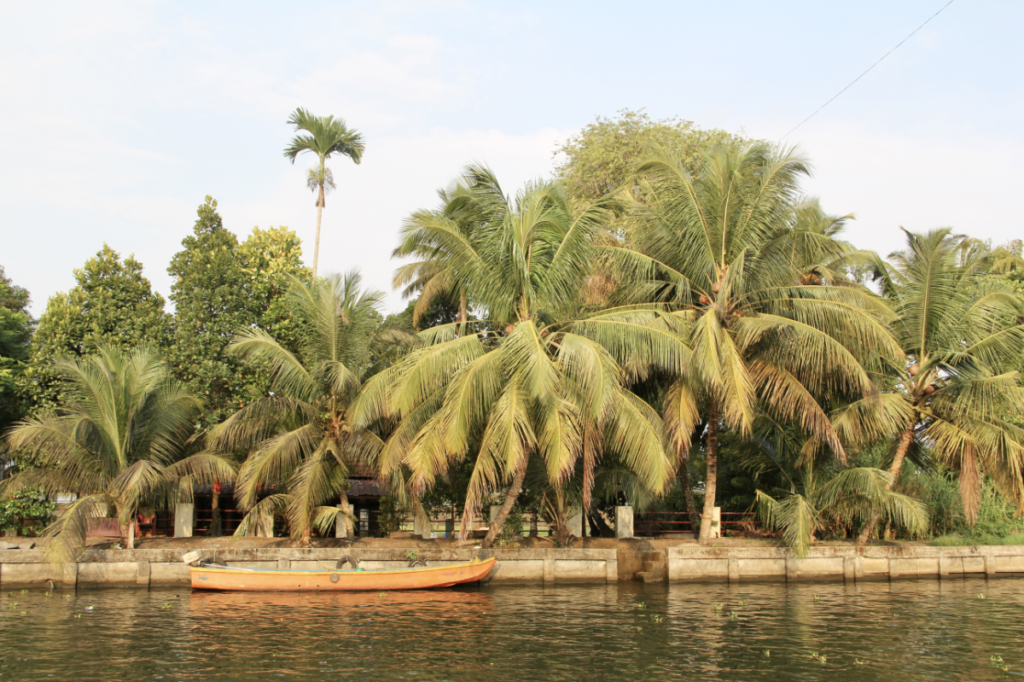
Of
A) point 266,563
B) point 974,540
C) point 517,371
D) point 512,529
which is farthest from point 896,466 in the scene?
point 266,563

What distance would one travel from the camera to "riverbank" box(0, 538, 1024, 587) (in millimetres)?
17969

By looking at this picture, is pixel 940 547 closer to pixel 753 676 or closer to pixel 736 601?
pixel 736 601

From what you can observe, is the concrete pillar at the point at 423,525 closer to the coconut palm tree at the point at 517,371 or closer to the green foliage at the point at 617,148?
the coconut palm tree at the point at 517,371

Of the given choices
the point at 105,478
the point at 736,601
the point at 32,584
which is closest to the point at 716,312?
the point at 736,601

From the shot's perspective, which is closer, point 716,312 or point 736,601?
point 736,601

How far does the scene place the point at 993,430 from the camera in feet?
61.7

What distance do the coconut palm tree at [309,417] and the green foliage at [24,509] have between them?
4.44m

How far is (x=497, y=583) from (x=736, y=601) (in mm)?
5311

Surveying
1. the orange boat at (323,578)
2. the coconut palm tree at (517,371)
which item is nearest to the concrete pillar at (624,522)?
the coconut palm tree at (517,371)

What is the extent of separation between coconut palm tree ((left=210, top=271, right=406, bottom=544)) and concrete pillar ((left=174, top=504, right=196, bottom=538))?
5.59 feet

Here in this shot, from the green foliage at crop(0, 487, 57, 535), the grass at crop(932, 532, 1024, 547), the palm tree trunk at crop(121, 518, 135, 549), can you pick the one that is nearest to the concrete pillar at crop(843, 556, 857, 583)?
the grass at crop(932, 532, 1024, 547)

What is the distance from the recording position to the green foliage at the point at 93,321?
21.6 m

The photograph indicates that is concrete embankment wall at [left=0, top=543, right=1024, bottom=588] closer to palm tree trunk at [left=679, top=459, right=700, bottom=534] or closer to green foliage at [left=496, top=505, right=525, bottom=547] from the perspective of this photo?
green foliage at [left=496, top=505, right=525, bottom=547]

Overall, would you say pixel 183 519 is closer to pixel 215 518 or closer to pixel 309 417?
pixel 215 518
